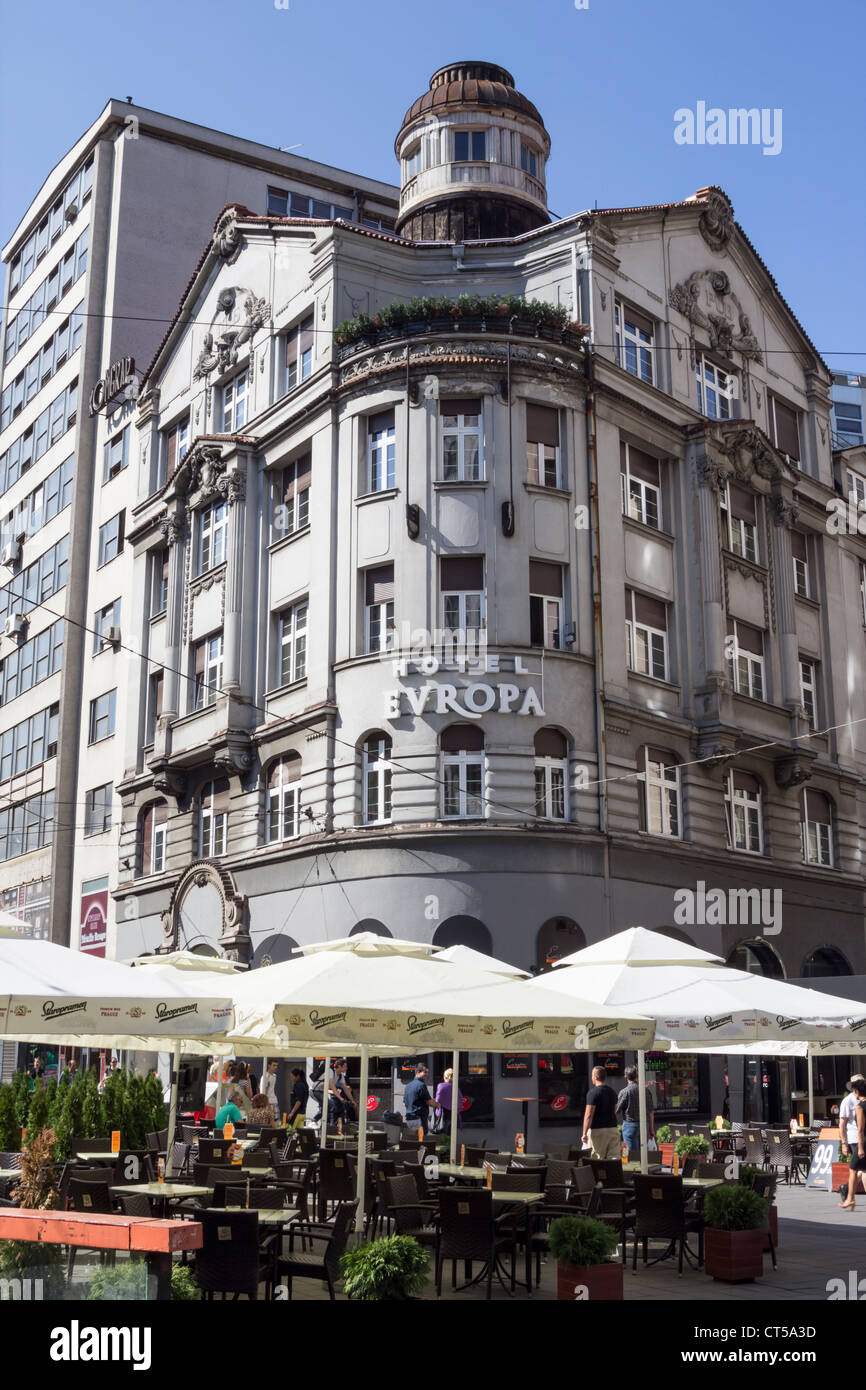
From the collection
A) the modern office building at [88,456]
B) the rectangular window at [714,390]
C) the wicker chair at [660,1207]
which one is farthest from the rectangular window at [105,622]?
the wicker chair at [660,1207]

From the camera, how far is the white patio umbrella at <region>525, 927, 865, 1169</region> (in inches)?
Result: 590

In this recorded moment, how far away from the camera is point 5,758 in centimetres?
5338

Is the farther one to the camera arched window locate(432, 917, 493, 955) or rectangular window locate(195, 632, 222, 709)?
rectangular window locate(195, 632, 222, 709)

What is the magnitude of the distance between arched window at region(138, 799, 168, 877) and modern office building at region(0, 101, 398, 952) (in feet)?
8.77

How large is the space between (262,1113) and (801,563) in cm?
2410

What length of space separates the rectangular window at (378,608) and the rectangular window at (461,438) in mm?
2564

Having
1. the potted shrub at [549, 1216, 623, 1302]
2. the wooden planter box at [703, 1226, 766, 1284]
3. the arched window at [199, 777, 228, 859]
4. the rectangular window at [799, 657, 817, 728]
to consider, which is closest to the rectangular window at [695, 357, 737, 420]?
the rectangular window at [799, 657, 817, 728]

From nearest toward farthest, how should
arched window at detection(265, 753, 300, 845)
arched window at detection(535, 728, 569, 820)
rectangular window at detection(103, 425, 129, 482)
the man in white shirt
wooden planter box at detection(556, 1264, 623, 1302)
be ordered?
wooden planter box at detection(556, 1264, 623, 1302) < the man in white shirt < arched window at detection(535, 728, 569, 820) < arched window at detection(265, 753, 300, 845) < rectangular window at detection(103, 425, 129, 482)

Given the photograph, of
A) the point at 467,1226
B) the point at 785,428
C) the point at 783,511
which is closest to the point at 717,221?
the point at 785,428

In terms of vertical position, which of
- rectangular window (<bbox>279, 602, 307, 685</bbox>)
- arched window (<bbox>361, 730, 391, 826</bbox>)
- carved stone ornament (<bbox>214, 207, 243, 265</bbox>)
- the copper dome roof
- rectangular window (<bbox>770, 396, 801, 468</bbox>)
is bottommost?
arched window (<bbox>361, 730, 391, 826</bbox>)

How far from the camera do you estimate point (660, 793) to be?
32.2m

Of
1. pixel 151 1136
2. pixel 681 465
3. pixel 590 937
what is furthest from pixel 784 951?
pixel 151 1136

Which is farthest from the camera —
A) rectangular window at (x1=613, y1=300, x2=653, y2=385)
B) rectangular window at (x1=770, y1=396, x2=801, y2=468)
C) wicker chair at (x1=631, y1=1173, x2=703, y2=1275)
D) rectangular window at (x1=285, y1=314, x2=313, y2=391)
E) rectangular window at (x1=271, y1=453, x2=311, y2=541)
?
rectangular window at (x1=770, y1=396, x2=801, y2=468)

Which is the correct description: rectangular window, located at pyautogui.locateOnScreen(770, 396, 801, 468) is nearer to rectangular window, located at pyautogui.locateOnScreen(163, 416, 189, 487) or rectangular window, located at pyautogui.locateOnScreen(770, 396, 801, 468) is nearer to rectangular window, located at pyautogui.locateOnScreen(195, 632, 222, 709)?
rectangular window, located at pyautogui.locateOnScreen(195, 632, 222, 709)
